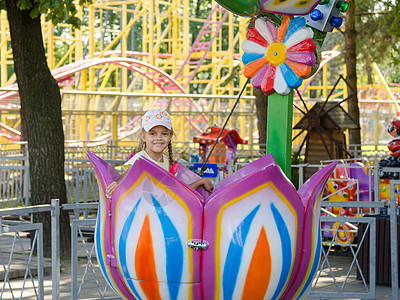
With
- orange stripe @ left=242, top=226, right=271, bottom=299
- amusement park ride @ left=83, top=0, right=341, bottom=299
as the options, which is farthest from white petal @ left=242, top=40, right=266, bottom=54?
orange stripe @ left=242, top=226, right=271, bottom=299

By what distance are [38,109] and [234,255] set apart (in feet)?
16.7

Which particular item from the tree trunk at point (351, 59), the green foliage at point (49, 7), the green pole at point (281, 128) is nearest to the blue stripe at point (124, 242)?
the green pole at point (281, 128)

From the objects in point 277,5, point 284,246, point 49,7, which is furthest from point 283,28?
point 49,7

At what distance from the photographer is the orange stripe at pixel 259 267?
404 cm

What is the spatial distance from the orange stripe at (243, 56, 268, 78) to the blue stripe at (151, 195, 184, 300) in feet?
3.82

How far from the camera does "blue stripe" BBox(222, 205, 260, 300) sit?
13.3ft

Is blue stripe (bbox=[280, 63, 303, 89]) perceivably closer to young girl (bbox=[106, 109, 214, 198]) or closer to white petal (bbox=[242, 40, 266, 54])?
white petal (bbox=[242, 40, 266, 54])

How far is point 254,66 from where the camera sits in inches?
189

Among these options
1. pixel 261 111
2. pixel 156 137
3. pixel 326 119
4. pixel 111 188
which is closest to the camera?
pixel 111 188

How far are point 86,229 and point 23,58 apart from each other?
291 cm

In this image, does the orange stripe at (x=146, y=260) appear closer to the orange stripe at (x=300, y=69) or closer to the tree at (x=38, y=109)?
the orange stripe at (x=300, y=69)

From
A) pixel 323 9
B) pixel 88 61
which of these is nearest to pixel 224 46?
pixel 88 61

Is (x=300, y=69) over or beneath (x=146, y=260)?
over

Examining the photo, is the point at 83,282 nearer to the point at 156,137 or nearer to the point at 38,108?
the point at 38,108
